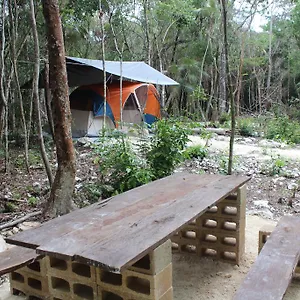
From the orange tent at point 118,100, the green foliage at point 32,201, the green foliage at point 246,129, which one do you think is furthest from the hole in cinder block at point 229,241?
the green foliage at point 246,129

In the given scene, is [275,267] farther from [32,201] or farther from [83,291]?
[32,201]

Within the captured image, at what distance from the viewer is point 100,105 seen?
28.8 feet

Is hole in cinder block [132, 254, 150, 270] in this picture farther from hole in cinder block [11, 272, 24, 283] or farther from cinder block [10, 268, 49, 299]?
hole in cinder block [11, 272, 24, 283]

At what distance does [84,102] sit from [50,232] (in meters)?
7.75

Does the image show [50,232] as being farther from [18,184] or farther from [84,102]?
[84,102]

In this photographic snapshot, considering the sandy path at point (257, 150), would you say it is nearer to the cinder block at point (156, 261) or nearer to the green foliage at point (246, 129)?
the green foliage at point (246, 129)

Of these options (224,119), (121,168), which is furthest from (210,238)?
(224,119)

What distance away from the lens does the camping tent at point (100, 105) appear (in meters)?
8.77

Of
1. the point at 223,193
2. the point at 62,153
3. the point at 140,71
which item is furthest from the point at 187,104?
the point at 223,193

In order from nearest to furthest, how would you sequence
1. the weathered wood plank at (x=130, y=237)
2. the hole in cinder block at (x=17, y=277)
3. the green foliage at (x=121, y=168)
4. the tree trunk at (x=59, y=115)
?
the weathered wood plank at (x=130, y=237)
the hole in cinder block at (x=17, y=277)
the tree trunk at (x=59, y=115)
the green foliage at (x=121, y=168)

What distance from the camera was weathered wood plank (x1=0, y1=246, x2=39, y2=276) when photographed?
1805mm

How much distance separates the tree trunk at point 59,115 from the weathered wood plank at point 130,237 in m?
1.62

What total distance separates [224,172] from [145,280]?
348 centimetres

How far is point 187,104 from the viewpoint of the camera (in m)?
14.9
